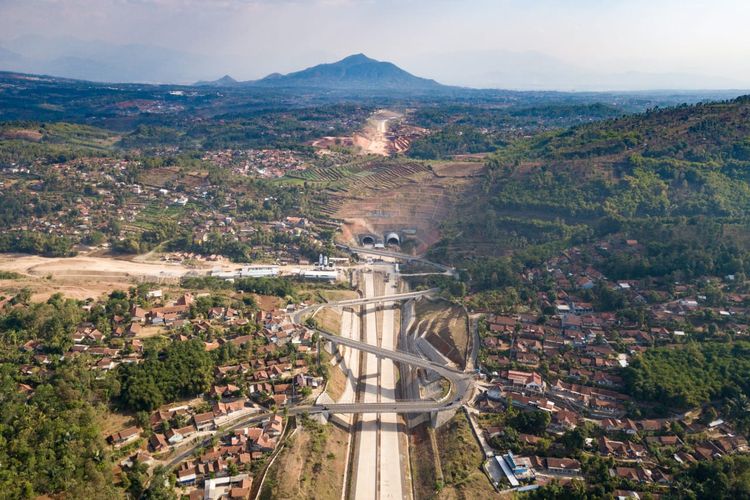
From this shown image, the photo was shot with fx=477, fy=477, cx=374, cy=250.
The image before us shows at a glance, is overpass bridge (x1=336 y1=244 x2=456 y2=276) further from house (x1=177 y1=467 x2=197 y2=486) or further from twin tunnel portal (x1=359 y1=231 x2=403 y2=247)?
house (x1=177 y1=467 x2=197 y2=486)

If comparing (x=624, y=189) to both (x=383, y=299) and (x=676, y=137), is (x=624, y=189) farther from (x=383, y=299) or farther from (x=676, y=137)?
(x=383, y=299)

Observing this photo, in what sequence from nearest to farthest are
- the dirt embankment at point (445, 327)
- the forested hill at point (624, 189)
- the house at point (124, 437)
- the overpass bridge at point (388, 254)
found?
the house at point (124, 437) < the dirt embankment at point (445, 327) < the forested hill at point (624, 189) < the overpass bridge at point (388, 254)

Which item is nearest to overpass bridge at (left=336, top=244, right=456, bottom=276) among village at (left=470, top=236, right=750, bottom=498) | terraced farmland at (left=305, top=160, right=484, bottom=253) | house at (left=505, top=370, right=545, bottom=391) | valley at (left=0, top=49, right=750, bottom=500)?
valley at (left=0, top=49, right=750, bottom=500)

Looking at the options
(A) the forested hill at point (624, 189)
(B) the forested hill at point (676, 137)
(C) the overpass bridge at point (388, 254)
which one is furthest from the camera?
(B) the forested hill at point (676, 137)

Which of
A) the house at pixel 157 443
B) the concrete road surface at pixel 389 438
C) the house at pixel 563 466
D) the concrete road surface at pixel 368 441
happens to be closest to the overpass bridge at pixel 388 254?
the concrete road surface at pixel 389 438

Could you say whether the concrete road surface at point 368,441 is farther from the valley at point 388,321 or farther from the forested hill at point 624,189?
the forested hill at point 624,189

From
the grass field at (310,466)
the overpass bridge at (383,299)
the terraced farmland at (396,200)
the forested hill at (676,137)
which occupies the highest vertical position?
the forested hill at (676,137)

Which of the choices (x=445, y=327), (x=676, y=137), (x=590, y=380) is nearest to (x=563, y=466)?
(x=590, y=380)

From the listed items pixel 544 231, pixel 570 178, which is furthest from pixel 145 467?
pixel 570 178

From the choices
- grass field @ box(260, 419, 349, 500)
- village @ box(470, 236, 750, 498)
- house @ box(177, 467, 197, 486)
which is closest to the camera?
house @ box(177, 467, 197, 486)
